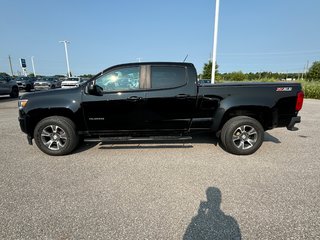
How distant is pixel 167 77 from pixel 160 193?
2380 millimetres

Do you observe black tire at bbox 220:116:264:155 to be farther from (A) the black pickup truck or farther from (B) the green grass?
(B) the green grass

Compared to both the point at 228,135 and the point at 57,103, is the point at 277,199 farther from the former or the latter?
the point at 57,103

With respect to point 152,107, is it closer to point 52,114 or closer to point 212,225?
point 52,114

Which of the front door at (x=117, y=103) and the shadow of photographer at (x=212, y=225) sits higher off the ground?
the front door at (x=117, y=103)

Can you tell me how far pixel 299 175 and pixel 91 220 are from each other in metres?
3.36

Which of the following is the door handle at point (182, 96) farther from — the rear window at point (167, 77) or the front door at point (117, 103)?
the front door at point (117, 103)

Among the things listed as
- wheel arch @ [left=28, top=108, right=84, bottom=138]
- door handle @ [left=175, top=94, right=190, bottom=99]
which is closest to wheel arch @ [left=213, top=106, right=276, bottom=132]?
door handle @ [left=175, top=94, right=190, bottom=99]

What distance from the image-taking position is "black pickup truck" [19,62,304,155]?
4.16 meters

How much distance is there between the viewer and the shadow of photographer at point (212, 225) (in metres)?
2.16

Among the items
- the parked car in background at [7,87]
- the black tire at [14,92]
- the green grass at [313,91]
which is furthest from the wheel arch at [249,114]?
the black tire at [14,92]

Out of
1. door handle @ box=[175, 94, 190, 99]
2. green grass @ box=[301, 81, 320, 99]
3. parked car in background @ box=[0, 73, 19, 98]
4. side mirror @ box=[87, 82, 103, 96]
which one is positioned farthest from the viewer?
green grass @ box=[301, 81, 320, 99]

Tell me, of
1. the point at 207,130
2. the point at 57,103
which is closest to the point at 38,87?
the point at 57,103

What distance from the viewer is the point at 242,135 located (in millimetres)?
4344

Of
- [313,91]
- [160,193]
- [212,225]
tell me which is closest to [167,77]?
[160,193]
